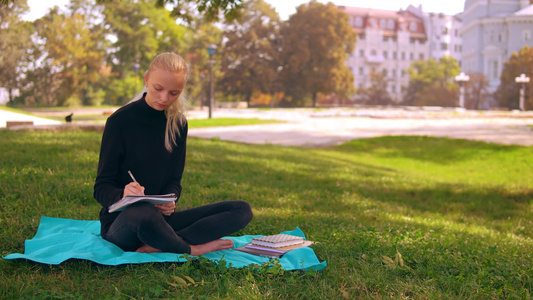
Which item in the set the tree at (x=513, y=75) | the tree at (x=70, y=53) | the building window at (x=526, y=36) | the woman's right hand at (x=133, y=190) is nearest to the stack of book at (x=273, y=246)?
the woman's right hand at (x=133, y=190)

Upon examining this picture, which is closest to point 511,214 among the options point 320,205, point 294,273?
point 320,205

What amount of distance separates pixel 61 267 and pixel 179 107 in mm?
1236

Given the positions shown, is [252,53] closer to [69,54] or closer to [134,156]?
[69,54]

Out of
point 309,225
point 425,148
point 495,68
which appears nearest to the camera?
point 309,225

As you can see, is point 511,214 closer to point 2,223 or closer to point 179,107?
point 179,107

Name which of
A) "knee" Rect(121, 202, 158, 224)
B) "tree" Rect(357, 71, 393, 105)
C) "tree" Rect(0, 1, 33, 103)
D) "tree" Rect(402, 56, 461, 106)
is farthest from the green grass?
"tree" Rect(402, 56, 461, 106)

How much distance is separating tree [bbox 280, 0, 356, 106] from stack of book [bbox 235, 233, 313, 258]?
4751cm

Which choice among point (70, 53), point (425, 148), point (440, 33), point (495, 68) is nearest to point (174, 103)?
point (425, 148)

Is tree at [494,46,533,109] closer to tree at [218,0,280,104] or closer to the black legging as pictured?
tree at [218,0,280,104]

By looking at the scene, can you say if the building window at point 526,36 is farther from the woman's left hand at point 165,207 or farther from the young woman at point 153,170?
the woman's left hand at point 165,207

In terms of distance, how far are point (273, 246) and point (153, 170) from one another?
950 millimetres

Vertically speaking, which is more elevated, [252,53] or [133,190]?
[252,53]

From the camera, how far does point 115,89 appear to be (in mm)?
46219

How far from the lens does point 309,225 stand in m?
4.89
